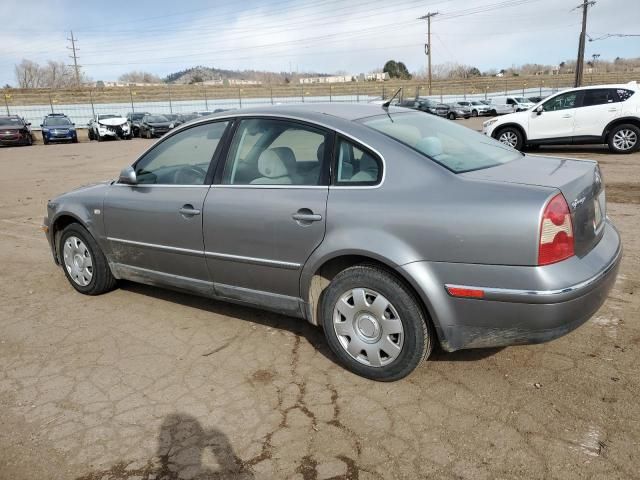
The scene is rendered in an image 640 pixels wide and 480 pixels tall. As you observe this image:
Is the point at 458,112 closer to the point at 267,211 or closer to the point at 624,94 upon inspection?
the point at 624,94

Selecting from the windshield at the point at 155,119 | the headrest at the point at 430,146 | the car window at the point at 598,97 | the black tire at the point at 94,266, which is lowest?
the black tire at the point at 94,266

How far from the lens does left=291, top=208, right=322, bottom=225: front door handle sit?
10.5 ft

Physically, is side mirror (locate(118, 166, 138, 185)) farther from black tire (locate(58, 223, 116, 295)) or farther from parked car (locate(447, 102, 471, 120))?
parked car (locate(447, 102, 471, 120))

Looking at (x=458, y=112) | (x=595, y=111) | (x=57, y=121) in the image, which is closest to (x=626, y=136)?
(x=595, y=111)

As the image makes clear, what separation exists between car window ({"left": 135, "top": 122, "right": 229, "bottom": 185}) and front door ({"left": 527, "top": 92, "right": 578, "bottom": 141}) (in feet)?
36.7

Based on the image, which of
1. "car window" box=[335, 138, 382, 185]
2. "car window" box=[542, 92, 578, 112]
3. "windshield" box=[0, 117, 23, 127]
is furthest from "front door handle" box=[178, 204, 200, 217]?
"windshield" box=[0, 117, 23, 127]

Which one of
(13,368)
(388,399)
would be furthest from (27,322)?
(388,399)

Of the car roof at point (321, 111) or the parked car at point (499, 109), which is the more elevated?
the car roof at point (321, 111)

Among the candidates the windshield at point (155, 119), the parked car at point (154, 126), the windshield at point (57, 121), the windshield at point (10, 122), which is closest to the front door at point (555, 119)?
the parked car at point (154, 126)

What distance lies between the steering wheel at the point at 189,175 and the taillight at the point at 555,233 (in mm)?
2326

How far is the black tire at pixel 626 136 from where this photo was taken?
40.8 ft

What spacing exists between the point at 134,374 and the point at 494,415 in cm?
222

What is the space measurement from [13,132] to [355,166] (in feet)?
93.6

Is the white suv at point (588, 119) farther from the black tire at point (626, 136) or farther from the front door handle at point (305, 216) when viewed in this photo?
the front door handle at point (305, 216)
